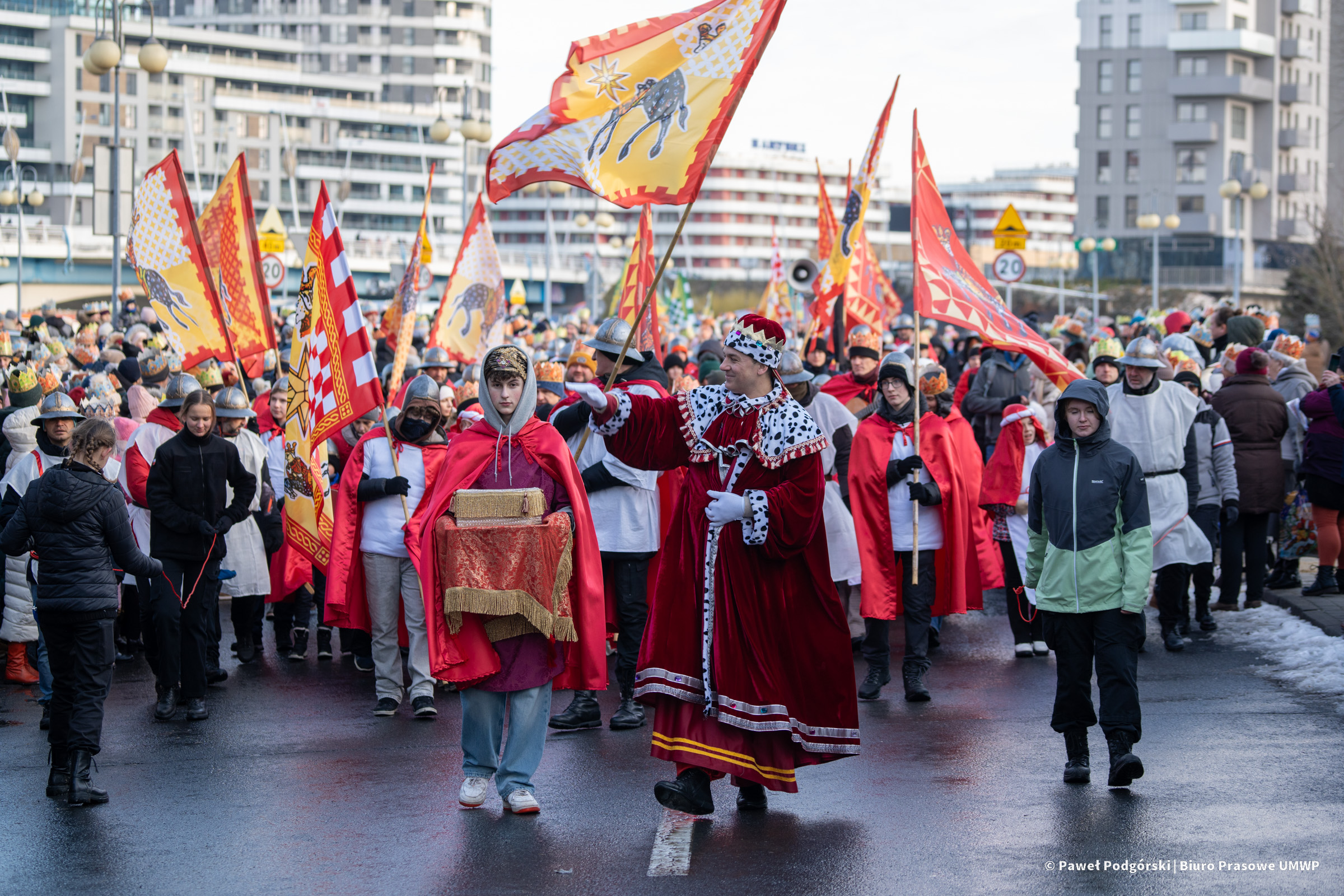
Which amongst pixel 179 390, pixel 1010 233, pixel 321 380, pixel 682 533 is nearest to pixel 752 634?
pixel 682 533

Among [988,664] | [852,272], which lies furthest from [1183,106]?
[988,664]

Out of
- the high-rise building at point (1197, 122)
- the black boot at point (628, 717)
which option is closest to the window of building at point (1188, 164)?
the high-rise building at point (1197, 122)

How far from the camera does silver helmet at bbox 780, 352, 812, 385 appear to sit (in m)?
10.6

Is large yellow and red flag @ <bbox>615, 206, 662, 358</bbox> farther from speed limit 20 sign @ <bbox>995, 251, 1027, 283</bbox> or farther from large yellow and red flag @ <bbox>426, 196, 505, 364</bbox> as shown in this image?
speed limit 20 sign @ <bbox>995, 251, 1027, 283</bbox>

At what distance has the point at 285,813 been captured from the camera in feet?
22.1

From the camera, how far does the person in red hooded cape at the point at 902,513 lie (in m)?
9.27

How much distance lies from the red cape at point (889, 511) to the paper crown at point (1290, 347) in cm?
476

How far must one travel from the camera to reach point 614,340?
8719 millimetres

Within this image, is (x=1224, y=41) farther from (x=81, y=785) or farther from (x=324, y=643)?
(x=81, y=785)

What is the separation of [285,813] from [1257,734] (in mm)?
4678

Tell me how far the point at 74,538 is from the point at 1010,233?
15774 millimetres

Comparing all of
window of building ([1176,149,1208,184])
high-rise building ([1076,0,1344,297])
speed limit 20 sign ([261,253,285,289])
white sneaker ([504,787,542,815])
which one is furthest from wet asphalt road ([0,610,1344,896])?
window of building ([1176,149,1208,184])

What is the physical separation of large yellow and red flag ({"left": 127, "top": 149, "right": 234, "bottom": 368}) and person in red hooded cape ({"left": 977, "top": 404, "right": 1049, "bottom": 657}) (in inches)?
223

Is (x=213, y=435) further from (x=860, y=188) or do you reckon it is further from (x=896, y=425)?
(x=860, y=188)
